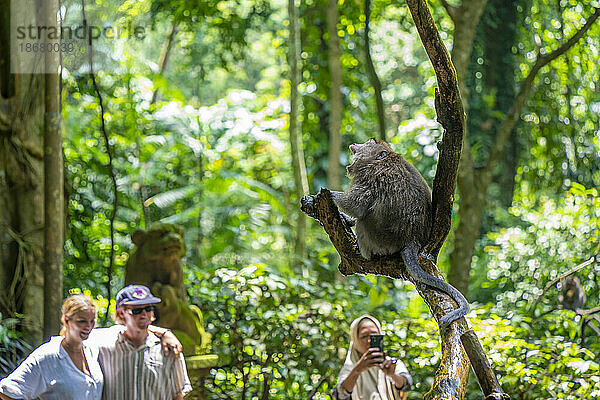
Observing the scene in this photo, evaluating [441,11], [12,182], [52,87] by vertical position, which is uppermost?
[441,11]

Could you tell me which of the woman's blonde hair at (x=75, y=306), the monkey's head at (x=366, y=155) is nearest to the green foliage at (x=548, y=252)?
the monkey's head at (x=366, y=155)

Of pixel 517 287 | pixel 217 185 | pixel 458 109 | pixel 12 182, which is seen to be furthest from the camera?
pixel 217 185

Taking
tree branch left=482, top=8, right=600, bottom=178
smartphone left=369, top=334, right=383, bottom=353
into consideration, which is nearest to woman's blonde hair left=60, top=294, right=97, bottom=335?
smartphone left=369, top=334, right=383, bottom=353

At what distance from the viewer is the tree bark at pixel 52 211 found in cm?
461

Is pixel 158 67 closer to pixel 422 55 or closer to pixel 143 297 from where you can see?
pixel 422 55

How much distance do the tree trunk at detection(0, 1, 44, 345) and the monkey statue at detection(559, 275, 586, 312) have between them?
14.8 feet

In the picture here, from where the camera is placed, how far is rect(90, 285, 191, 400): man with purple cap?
3.37 m

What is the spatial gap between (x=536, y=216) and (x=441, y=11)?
3.27m

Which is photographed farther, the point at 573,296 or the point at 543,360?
the point at 573,296

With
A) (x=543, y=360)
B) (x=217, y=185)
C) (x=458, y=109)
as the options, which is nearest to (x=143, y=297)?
(x=458, y=109)

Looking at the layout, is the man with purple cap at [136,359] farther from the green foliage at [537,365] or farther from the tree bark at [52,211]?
the green foliage at [537,365]

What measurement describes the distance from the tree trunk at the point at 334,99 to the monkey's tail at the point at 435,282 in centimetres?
461

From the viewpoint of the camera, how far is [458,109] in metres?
2.10

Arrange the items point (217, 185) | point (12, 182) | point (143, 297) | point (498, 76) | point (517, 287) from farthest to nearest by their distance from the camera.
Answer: point (498, 76) < point (217, 185) < point (517, 287) < point (12, 182) < point (143, 297)
